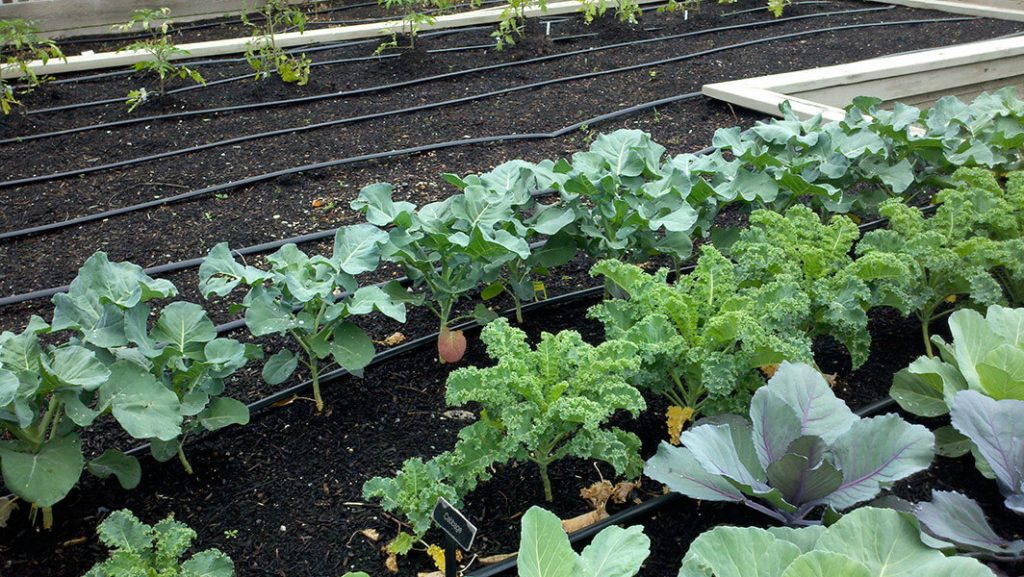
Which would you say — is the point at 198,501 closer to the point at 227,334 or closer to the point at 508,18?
the point at 227,334

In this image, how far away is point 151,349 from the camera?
6.42 feet

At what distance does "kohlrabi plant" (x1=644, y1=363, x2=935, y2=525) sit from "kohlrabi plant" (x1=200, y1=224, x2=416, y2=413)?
0.83 meters

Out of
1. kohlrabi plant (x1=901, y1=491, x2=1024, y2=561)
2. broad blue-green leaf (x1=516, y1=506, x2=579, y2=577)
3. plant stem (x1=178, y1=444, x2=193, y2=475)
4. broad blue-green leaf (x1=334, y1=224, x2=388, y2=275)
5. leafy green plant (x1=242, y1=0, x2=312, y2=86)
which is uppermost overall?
leafy green plant (x1=242, y1=0, x2=312, y2=86)

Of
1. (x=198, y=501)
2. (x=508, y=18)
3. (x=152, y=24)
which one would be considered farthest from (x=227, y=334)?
(x=152, y=24)

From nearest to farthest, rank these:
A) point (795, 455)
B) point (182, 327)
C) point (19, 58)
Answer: point (795, 455) → point (182, 327) → point (19, 58)

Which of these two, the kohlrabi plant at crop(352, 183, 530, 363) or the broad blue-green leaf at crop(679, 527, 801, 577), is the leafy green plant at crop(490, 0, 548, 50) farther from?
the broad blue-green leaf at crop(679, 527, 801, 577)

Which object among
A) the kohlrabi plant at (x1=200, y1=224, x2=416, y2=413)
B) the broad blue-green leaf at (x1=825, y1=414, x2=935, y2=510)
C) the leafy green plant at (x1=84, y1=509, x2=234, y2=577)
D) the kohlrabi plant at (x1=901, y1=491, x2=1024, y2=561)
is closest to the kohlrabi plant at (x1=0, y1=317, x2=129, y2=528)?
the leafy green plant at (x1=84, y1=509, x2=234, y2=577)

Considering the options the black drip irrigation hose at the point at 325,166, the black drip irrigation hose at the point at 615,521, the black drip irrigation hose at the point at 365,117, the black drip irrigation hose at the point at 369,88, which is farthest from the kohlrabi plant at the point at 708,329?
the black drip irrigation hose at the point at 369,88

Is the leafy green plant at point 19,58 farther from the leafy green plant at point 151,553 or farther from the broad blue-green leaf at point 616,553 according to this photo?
the broad blue-green leaf at point 616,553

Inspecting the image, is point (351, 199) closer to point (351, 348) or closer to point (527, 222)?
point (527, 222)

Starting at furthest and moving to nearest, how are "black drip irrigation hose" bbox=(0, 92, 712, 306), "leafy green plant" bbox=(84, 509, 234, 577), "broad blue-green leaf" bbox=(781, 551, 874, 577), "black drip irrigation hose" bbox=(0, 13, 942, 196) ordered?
"black drip irrigation hose" bbox=(0, 13, 942, 196), "black drip irrigation hose" bbox=(0, 92, 712, 306), "leafy green plant" bbox=(84, 509, 234, 577), "broad blue-green leaf" bbox=(781, 551, 874, 577)

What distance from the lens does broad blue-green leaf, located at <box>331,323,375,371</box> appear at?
7.21ft

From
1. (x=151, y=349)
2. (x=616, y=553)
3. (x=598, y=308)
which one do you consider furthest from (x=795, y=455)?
(x=151, y=349)

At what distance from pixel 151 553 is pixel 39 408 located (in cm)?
→ 48
